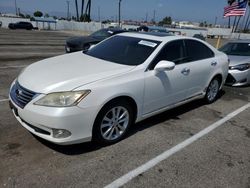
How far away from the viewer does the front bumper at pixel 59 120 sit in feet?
10.4

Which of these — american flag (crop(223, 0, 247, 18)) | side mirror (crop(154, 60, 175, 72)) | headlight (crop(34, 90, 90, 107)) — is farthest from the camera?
american flag (crop(223, 0, 247, 18))

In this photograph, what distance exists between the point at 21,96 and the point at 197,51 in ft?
11.3

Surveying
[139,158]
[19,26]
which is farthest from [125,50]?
[19,26]

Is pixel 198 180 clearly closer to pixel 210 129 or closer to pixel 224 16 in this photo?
pixel 210 129

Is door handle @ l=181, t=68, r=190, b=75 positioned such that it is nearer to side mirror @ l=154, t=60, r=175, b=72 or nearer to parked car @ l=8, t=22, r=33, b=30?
side mirror @ l=154, t=60, r=175, b=72

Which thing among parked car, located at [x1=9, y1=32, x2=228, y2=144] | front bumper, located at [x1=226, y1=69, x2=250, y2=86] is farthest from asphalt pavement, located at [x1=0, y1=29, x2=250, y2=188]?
front bumper, located at [x1=226, y1=69, x2=250, y2=86]

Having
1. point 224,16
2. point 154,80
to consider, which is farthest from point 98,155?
point 224,16

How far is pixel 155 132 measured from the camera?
437 cm

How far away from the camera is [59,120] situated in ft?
10.3

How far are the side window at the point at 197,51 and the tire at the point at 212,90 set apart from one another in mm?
653

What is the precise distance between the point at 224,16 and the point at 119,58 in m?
13.2

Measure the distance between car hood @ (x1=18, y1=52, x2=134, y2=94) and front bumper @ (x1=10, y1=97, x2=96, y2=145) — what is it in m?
Answer: 0.26

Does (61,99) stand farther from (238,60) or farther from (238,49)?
(238,49)

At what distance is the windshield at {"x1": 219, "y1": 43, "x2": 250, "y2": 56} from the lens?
27.8 ft
